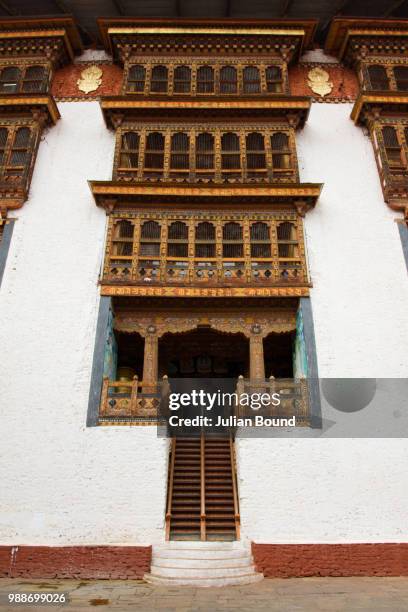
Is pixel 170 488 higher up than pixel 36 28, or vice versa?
pixel 36 28

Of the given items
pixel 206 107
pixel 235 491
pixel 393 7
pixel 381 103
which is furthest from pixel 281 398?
pixel 393 7

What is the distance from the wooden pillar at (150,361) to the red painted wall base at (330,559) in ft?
12.5

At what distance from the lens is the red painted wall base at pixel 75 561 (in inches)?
310

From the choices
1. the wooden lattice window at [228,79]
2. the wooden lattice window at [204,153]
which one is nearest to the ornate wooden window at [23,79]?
the wooden lattice window at [204,153]

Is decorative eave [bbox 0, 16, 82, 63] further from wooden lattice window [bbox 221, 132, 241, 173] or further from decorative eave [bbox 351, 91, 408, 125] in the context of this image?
decorative eave [bbox 351, 91, 408, 125]

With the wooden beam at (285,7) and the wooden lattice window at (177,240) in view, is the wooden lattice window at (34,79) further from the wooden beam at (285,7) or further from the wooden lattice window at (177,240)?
the wooden beam at (285,7)

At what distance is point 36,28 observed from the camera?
14648 millimetres

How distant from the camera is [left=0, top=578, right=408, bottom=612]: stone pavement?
588cm

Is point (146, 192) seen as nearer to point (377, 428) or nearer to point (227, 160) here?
point (227, 160)

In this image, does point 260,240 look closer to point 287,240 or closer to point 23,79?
point 287,240

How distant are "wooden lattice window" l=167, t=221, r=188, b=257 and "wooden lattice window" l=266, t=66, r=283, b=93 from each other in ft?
17.4

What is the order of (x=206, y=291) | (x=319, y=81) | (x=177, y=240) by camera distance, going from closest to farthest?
(x=206, y=291) → (x=177, y=240) → (x=319, y=81)

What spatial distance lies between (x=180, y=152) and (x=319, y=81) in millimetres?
5378

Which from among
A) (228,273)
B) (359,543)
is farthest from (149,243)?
(359,543)
